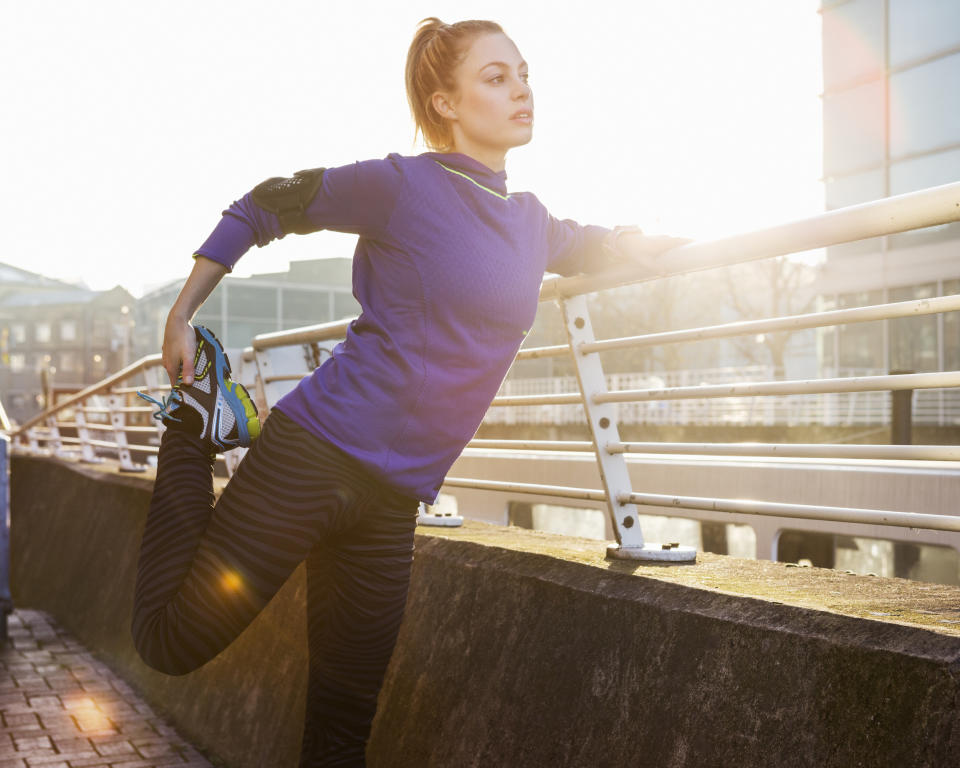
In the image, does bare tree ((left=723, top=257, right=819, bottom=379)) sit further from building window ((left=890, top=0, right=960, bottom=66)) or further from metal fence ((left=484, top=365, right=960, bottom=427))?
building window ((left=890, top=0, right=960, bottom=66))

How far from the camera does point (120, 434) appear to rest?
7.14 metres

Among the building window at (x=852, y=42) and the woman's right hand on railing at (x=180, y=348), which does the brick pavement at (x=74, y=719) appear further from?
the building window at (x=852, y=42)

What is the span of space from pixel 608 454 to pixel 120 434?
5.22 m

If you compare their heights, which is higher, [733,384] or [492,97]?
[492,97]

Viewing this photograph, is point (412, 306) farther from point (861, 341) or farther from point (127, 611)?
point (861, 341)

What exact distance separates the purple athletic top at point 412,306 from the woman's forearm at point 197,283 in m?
0.02

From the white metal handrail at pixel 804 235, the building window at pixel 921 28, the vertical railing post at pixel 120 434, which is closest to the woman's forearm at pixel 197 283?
the white metal handrail at pixel 804 235

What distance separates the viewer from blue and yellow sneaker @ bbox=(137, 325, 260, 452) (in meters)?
2.11

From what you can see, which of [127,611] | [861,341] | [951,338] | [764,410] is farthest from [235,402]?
[861,341]

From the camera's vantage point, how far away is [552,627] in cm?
230

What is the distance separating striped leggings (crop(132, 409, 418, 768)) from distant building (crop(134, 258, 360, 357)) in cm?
5390

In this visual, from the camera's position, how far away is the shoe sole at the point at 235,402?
85.5 inches

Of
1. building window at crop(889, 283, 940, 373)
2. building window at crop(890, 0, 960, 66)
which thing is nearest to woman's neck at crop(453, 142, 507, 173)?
building window at crop(889, 283, 940, 373)

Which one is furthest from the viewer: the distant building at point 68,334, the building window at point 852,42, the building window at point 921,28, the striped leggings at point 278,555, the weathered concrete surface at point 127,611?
the distant building at point 68,334
